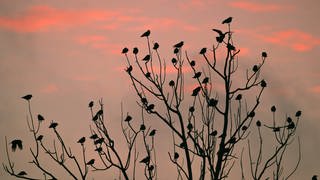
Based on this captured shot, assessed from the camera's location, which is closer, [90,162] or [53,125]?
[53,125]

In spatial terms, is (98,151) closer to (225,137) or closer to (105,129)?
(105,129)

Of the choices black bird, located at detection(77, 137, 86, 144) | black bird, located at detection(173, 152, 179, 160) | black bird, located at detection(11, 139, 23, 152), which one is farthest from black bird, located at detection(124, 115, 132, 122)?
black bird, located at detection(11, 139, 23, 152)

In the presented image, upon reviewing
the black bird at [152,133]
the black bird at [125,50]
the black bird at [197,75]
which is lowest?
the black bird at [152,133]

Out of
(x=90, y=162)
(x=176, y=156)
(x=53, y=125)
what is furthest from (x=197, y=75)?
(x=53, y=125)

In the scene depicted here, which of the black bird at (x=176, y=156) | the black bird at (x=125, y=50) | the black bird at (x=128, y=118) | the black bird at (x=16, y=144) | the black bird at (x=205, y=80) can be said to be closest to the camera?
the black bird at (x=16, y=144)

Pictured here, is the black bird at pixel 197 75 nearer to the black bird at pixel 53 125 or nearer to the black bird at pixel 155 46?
the black bird at pixel 155 46

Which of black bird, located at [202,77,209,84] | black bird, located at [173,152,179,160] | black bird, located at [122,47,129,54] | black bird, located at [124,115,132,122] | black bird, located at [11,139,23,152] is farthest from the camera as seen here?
black bird, located at [124,115,132,122]

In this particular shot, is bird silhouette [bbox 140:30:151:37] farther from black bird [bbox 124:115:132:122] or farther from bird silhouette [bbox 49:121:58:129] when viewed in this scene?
bird silhouette [bbox 49:121:58:129]

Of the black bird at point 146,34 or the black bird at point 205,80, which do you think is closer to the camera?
the black bird at point 205,80

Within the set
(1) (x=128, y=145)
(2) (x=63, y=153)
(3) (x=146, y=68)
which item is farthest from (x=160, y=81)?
(2) (x=63, y=153)

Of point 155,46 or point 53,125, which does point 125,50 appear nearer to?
point 155,46

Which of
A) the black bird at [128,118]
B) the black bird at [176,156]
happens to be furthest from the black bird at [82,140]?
the black bird at [176,156]

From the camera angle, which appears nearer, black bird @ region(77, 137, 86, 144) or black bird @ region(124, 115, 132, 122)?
black bird @ region(77, 137, 86, 144)

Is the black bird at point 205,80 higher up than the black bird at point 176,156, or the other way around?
the black bird at point 205,80
